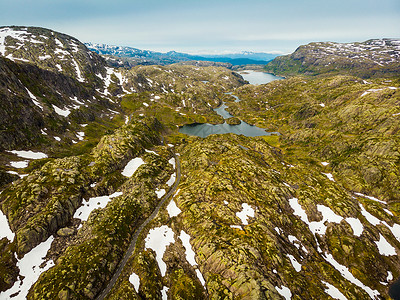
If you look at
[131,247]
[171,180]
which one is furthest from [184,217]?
[171,180]

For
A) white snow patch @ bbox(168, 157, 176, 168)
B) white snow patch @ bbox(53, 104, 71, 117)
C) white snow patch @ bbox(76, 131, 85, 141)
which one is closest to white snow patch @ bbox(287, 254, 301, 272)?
white snow patch @ bbox(168, 157, 176, 168)

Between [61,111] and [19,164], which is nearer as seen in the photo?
[19,164]

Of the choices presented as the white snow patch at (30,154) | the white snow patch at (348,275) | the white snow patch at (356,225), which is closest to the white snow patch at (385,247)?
the white snow patch at (356,225)

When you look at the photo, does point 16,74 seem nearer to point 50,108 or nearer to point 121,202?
point 50,108

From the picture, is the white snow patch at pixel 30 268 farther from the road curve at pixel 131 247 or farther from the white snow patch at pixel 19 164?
the white snow patch at pixel 19 164

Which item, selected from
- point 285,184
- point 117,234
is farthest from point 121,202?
point 285,184

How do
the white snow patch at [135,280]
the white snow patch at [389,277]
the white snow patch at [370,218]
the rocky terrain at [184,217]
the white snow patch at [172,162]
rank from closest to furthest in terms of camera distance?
the white snow patch at [135,280]
the rocky terrain at [184,217]
the white snow patch at [389,277]
the white snow patch at [370,218]
the white snow patch at [172,162]

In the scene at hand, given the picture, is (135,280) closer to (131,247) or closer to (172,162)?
(131,247)
